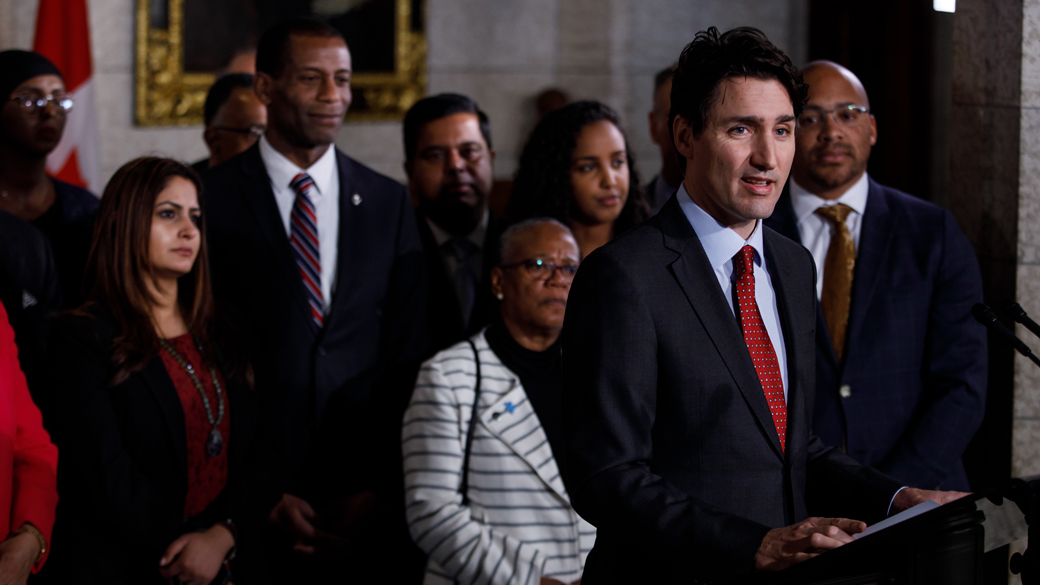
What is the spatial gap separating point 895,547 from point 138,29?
6.48 m

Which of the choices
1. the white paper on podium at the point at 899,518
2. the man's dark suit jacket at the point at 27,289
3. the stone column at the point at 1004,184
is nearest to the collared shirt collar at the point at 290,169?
the man's dark suit jacket at the point at 27,289

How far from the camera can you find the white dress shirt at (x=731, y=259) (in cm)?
155

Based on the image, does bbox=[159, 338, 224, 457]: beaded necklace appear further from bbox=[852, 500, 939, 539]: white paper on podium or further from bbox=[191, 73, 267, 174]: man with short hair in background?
bbox=[852, 500, 939, 539]: white paper on podium

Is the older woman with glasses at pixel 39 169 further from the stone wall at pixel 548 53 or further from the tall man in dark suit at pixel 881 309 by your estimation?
the stone wall at pixel 548 53

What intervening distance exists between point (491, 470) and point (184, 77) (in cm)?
510

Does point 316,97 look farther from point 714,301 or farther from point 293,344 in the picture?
point 714,301

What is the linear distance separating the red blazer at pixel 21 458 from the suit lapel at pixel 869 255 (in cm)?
189

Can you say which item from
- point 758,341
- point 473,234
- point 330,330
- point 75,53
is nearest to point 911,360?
point 758,341

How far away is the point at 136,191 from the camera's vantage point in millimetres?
2547

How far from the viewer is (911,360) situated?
257 cm

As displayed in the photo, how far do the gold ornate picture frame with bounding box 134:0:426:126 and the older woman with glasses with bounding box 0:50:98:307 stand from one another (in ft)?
11.4

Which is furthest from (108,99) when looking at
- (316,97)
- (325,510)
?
(325,510)

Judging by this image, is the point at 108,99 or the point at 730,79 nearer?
the point at 730,79

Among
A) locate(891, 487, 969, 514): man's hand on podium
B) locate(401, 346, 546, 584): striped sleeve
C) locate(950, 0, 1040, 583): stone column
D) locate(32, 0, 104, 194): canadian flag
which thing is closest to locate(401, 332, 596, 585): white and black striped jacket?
locate(401, 346, 546, 584): striped sleeve
